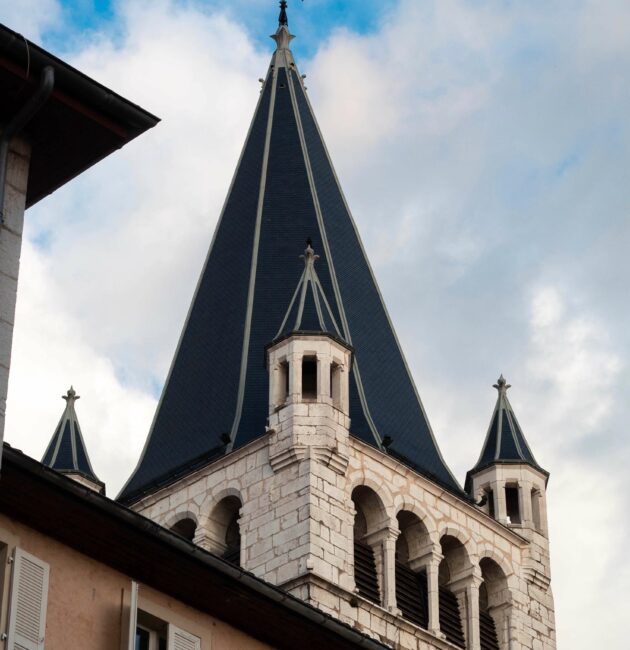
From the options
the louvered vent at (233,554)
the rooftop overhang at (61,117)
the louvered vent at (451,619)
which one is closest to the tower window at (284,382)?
the louvered vent at (233,554)

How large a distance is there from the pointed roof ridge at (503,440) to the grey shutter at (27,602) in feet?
98.3

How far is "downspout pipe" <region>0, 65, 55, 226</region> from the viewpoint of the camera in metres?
16.3

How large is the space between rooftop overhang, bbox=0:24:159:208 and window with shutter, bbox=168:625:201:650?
4.07 meters

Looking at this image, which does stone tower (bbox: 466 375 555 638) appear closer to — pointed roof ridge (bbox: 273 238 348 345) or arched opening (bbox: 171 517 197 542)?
pointed roof ridge (bbox: 273 238 348 345)

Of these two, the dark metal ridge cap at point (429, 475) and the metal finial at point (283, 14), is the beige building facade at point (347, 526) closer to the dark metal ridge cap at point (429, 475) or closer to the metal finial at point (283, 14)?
the dark metal ridge cap at point (429, 475)

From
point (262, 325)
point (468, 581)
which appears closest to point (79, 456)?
point (262, 325)

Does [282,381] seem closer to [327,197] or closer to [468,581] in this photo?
[468,581]

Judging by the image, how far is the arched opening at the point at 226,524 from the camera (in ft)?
140

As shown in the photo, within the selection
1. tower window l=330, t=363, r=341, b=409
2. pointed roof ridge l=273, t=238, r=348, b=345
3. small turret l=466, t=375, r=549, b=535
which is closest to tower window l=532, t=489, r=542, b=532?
small turret l=466, t=375, r=549, b=535

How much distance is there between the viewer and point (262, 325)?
46656mm

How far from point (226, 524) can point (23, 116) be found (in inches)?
1059

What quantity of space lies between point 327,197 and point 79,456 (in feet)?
28.9

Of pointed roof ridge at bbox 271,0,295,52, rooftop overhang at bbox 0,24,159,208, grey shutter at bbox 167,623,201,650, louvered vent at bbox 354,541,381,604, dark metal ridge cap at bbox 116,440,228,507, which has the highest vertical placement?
pointed roof ridge at bbox 271,0,295,52

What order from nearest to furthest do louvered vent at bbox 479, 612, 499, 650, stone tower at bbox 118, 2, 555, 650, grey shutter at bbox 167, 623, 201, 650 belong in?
1. grey shutter at bbox 167, 623, 201, 650
2. stone tower at bbox 118, 2, 555, 650
3. louvered vent at bbox 479, 612, 499, 650
